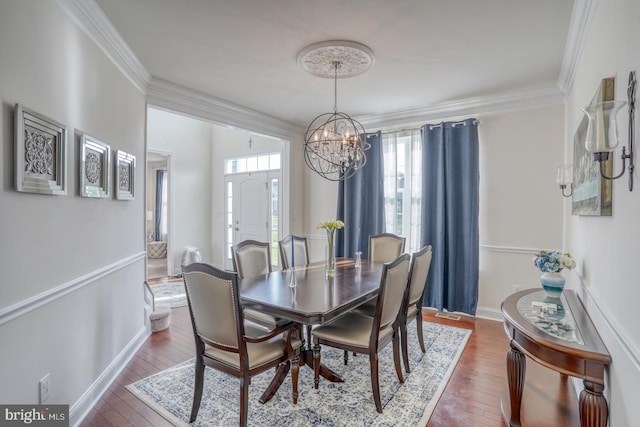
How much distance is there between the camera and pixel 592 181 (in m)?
1.84

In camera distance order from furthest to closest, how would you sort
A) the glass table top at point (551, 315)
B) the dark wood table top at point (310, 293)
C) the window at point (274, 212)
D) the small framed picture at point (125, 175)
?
1. the window at point (274, 212)
2. the small framed picture at point (125, 175)
3. the dark wood table top at point (310, 293)
4. the glass table top at point (551, 315)

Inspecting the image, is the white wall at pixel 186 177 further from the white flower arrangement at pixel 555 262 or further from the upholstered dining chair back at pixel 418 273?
the white flower arrangement at pixel 555 262

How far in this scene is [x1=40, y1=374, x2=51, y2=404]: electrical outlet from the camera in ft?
5.66

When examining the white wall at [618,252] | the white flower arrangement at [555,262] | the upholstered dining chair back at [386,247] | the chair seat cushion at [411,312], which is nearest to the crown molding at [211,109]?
the upholstered dining chair back at [386,247]

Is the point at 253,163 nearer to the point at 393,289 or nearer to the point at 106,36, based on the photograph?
the point at 106,36

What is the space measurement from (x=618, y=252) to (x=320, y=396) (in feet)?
6.38

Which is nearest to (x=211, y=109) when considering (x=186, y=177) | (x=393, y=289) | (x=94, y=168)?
(x=94, y=168)

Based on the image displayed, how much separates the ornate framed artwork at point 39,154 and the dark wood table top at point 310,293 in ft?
4.29

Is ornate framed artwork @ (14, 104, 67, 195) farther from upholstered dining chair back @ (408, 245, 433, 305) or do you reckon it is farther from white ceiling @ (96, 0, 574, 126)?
upholstered dining chair back @ (408, 245, 433, 305)

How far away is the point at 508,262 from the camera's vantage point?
12.6 feet

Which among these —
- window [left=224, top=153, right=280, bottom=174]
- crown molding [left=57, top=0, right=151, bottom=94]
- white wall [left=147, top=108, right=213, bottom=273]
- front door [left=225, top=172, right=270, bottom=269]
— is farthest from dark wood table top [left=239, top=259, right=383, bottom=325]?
white wall [left=147, top=108, right=213, bottom=273]

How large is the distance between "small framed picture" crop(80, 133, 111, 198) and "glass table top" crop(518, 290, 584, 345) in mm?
2848

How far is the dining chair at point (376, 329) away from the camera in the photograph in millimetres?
2123

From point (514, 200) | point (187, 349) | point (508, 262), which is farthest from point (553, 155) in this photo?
point (187, 349)
